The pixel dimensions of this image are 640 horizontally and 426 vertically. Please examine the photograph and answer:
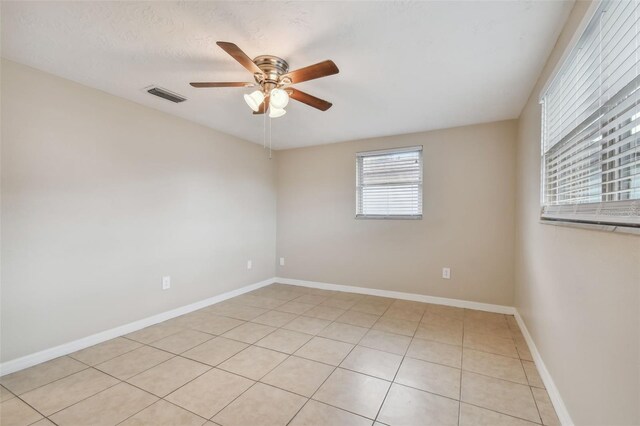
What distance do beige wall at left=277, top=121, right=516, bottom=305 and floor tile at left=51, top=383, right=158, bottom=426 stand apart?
284cm

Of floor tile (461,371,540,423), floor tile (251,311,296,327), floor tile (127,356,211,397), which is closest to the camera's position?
floor tile (461,371,540,423)

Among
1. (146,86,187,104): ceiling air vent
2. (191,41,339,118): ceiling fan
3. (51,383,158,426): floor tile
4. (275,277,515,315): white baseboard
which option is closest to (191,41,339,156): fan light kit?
(191,41,339,118): ceiling fan

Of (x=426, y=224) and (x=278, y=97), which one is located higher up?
(x=278, y=97)

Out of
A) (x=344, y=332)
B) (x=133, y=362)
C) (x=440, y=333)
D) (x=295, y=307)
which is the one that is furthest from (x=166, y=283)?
(x=440, y=333)

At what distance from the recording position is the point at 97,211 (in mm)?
2480

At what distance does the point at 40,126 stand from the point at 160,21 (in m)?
1.42

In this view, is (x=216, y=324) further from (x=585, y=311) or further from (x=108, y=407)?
(x=585, y=311)

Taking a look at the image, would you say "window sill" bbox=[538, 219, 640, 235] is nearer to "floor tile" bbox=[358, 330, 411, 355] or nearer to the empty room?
the empty room

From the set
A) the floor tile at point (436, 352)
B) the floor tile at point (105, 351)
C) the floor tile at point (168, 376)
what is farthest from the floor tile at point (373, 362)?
the floor tile at point (105, 351)

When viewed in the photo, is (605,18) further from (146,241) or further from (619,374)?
(146,241)

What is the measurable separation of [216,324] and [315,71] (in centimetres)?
260

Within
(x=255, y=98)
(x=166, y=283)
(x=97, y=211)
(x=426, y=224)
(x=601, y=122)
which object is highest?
(x=255, y=98)

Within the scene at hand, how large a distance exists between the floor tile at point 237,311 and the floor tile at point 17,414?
1.66 meters

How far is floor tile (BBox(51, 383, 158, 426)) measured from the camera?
1.55 metres
